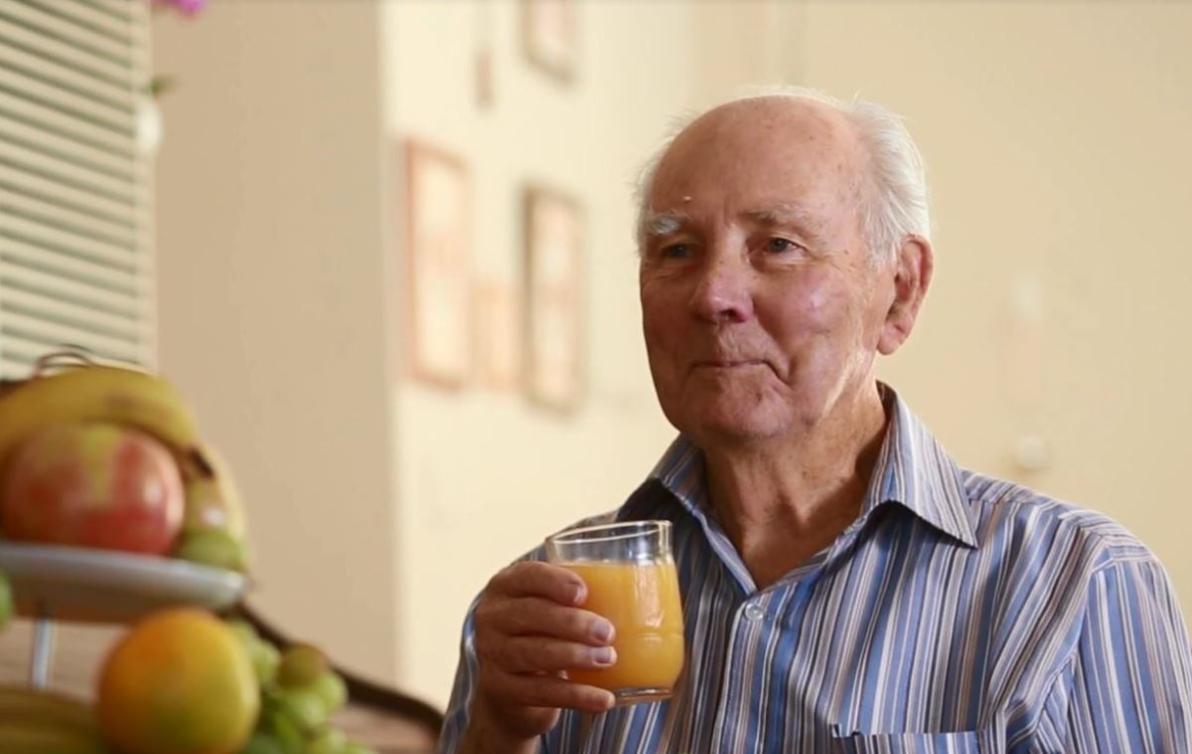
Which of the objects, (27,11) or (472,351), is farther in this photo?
(472,351)

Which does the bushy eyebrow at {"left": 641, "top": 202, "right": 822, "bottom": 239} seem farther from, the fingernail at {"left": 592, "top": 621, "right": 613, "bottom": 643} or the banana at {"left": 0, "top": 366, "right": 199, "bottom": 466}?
the banana at {"left": 0, "top": 366, "right": 199, "bottom": 466}

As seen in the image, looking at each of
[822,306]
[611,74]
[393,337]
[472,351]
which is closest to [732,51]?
[611,74]

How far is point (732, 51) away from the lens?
6.90 m

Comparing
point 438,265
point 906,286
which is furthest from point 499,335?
point 906,286

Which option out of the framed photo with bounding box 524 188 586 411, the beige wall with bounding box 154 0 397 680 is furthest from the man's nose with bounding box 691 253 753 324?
the framed photo with bounding box 524 188 586 411

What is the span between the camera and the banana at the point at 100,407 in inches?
33.5

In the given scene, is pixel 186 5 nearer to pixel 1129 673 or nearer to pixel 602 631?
pixel 602 631

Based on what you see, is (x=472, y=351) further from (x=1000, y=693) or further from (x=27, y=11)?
(x=1000, y=693)

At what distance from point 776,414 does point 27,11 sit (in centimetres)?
138

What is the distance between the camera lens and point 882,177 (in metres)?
1.98

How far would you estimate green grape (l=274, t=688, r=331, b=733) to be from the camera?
0.88 metres

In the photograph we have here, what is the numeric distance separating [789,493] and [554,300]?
401 cm

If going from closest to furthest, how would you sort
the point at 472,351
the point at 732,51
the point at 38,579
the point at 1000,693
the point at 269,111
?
the point at 38,579 < the point at 1000,693 < the point at 269,111 < the point at 472,351 < the point at 732,51

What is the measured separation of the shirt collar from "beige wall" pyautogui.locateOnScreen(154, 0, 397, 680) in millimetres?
2531
